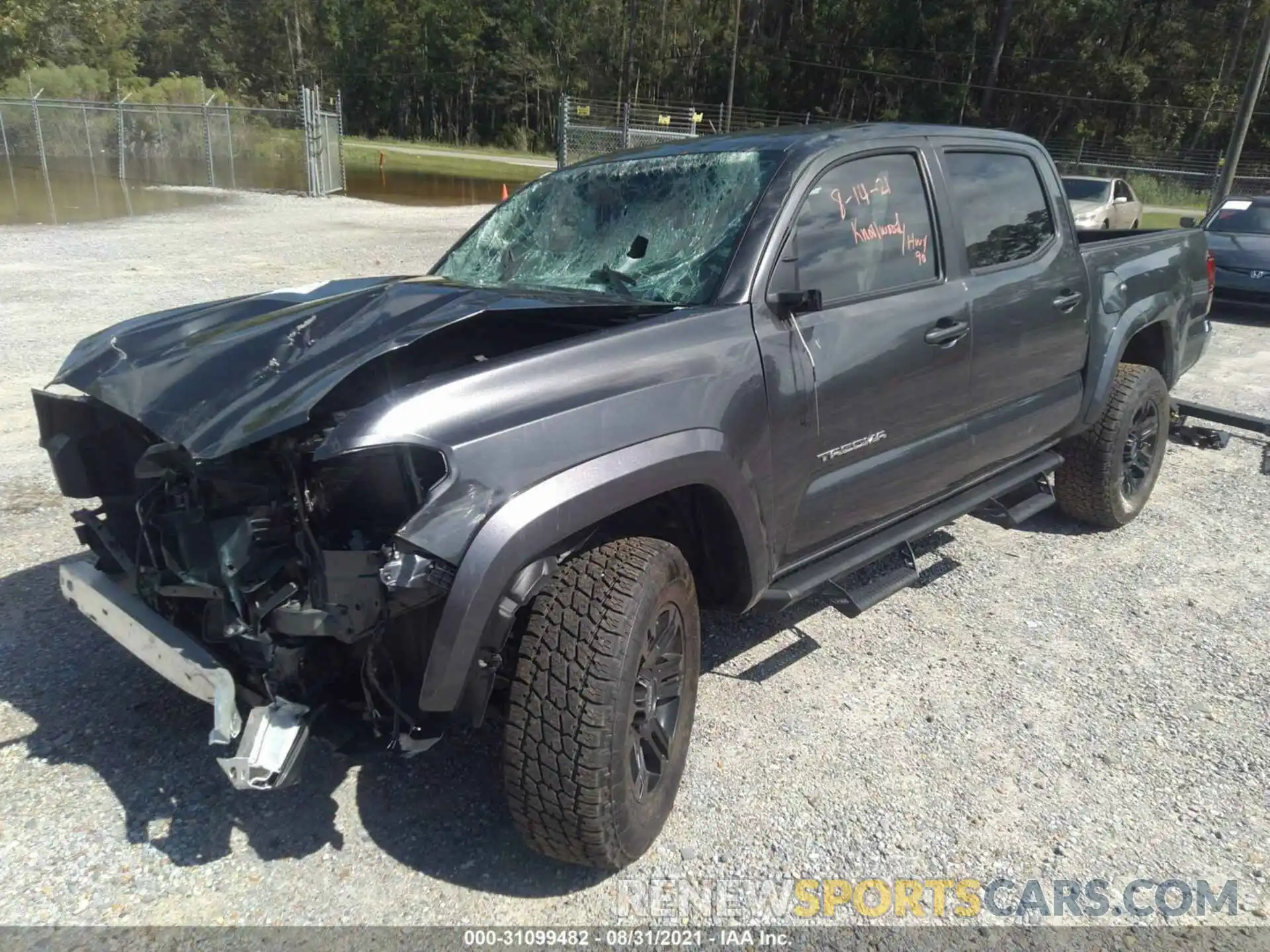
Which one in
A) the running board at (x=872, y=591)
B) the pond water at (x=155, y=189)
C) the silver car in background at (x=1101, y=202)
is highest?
the silver car in background at (x=1101, y=202)

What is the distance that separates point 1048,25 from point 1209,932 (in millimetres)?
52590

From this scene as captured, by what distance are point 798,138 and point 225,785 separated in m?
2.91

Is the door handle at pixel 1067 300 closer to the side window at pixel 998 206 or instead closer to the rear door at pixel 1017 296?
the rear door at pixel 1017 296

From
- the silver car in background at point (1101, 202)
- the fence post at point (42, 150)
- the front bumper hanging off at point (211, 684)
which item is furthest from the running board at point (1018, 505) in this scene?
the fence post at point (42, 150)

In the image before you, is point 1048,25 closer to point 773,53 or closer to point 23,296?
point 773,53

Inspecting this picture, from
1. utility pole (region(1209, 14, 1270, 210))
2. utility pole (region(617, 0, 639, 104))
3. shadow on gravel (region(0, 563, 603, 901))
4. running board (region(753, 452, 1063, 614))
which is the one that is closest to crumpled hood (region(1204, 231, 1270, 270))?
utility pole (region(1209, 14, 1270, 210))

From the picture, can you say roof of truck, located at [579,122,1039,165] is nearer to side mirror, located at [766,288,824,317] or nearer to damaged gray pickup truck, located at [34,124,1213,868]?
damaged gray pickup truck, located at [34,124,1213,868]

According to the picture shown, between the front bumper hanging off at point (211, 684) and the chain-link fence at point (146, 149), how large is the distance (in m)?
22.4

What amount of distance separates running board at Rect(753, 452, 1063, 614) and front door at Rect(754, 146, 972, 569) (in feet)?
0.22

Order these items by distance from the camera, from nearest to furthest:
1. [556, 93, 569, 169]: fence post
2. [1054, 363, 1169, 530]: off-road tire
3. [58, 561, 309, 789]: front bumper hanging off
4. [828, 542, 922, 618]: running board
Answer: [58, 561, 309, 789]: front bumper hanging off → [828, 542, 922, 618]: running board → [1054, 363, 1169, 530]: off-road tire → [556, 93, 569, 169]: fence post

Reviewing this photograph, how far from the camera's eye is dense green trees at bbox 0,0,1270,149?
43969mm

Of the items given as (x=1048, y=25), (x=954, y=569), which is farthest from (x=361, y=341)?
(x=1048, y=25)

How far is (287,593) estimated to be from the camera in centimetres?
229

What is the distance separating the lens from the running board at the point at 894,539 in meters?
3.08
